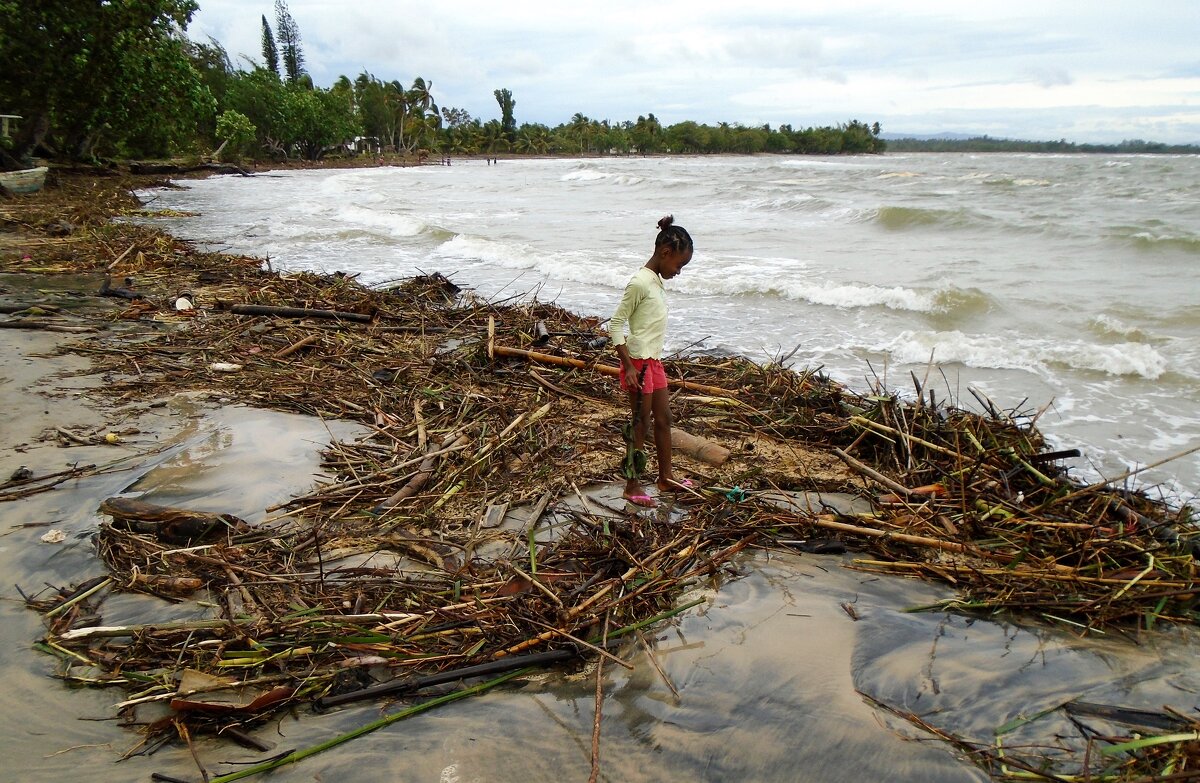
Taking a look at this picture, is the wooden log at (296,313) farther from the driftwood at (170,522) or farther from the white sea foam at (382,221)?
the white sea foam at (382,221)

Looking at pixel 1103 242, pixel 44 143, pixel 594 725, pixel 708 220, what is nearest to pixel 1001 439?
pixel 594 725

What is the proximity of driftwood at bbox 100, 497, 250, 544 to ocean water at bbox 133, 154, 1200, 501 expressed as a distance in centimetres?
431

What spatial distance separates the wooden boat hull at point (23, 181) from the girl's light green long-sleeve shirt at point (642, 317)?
68.1ft

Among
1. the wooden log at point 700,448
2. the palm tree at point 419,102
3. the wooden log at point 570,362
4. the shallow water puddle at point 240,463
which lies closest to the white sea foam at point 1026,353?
the wooden log at point 570,362

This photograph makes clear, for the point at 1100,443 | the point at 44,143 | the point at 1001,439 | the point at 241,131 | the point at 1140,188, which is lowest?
the point at 1100,443

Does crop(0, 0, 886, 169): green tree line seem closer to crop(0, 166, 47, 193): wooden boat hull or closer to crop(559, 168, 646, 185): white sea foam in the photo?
crop(0, 166, 47, 193): wooden boat hull

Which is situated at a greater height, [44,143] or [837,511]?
[44,143]

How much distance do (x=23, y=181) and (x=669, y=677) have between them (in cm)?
2258

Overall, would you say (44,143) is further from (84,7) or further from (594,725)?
(594,725)

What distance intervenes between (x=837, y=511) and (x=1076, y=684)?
1.39 metres

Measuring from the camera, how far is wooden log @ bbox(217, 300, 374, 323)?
7.28 m

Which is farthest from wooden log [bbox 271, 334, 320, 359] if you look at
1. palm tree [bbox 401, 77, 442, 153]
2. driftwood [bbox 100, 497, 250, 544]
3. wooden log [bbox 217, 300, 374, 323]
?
palm tree [bbox 401, 77, 442, 153]

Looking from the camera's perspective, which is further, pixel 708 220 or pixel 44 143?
pixel 44 143

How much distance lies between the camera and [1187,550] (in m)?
3.40
